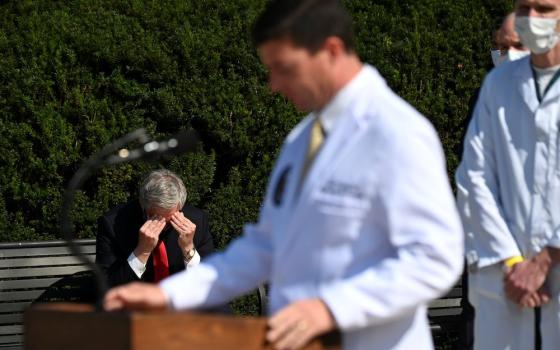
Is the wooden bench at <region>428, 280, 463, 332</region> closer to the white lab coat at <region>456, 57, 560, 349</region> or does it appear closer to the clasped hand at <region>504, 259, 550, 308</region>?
the white lab coat at <region>456, 57, 560, 349</region>

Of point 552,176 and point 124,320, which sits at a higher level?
point 124,320

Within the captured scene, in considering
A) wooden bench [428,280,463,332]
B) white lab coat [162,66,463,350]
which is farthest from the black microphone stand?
wooden bench [428,280,463,332]

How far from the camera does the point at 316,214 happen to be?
3.12 meters

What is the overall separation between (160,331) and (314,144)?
2.19ft

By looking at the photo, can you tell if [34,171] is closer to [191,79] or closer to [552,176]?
[191,79]

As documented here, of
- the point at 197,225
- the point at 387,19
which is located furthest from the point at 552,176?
the point at 387,19

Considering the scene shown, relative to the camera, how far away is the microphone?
133 inches

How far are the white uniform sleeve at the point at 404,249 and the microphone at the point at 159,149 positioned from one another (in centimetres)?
64

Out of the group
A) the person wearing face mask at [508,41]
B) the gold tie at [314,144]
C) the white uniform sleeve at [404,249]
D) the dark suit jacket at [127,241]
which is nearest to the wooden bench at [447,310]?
the dark suit jacket at [127,241]

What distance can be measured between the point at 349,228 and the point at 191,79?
5.31 m

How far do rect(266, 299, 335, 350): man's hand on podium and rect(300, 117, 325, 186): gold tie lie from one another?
357 mm

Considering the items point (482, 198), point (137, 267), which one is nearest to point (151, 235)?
point (137, 267)

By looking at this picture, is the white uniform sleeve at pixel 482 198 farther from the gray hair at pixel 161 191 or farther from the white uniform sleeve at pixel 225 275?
the gray hair at pixel 161 191

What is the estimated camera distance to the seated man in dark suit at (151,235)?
746 cm
